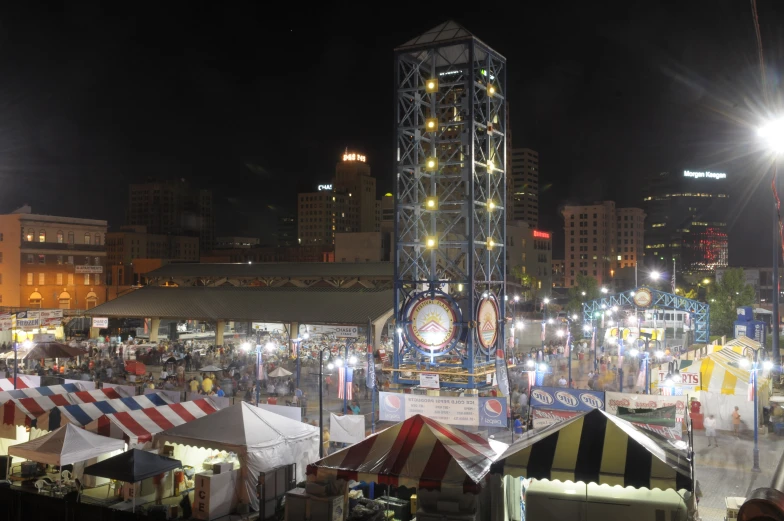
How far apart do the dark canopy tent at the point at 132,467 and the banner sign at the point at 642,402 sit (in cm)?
1364

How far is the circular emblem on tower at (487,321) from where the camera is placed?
2798 centimetres

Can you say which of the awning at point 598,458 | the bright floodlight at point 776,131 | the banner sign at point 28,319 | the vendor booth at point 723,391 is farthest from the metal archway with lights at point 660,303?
the banner sign at point 28,319

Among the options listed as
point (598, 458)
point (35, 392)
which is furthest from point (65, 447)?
point (598, 458)

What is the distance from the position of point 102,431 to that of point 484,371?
1554 cm

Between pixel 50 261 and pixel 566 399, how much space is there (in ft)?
229

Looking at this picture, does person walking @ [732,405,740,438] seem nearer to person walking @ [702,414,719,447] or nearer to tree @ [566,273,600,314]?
person walking @ [702,414,719,447]

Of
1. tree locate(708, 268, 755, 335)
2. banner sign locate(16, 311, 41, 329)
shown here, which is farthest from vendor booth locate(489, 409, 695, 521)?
tree locate(708, 268, 755, 335)

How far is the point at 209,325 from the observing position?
2783 inches

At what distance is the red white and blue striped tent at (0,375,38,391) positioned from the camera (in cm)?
2739

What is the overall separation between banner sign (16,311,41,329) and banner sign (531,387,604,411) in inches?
1502

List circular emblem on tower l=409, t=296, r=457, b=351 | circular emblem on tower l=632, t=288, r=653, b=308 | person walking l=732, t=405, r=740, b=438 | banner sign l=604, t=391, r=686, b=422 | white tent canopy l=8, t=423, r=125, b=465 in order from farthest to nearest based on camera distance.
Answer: circular emblem on tower l=632, t=288, r=653, b=308, circular emblem on tower l=409, t=296, r=457, b=351, person walking l=732, t=405, r=740, b=438, banner sign l=604, t=391, r=686, b=422, white tent canopy l=8, t=423, r=125, b=465

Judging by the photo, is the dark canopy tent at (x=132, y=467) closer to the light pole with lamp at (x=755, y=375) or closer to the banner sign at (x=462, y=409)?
the banner sign at (x=462, y=409)

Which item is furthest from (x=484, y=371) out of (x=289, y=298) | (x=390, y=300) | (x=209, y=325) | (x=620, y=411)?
(x=209, y=325)

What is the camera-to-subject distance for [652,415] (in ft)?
64.5
